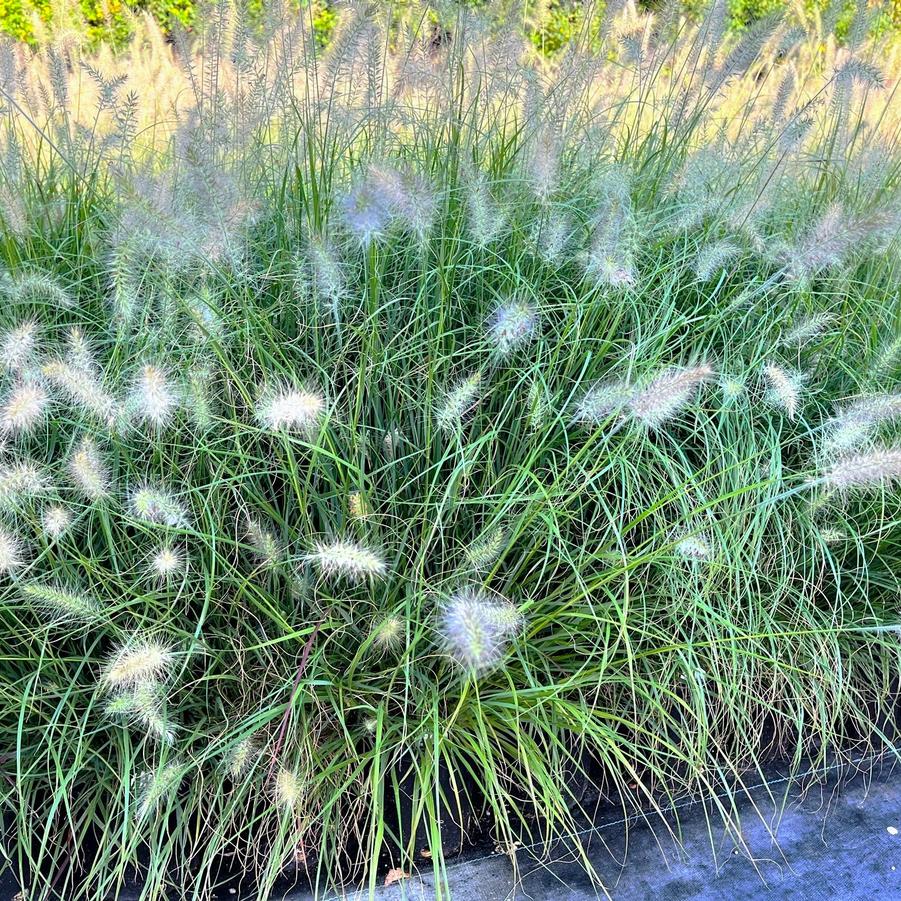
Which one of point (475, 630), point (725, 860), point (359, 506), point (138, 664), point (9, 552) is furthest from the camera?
point (725, 860)

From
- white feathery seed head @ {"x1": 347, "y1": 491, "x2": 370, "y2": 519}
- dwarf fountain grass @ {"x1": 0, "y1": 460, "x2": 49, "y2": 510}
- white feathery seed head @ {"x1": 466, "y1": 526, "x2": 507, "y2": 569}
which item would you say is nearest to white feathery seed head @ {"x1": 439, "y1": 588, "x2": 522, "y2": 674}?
white feathery seed head @ {"x1": 466, "y1": 526, "x2": 507, "y2": 569}

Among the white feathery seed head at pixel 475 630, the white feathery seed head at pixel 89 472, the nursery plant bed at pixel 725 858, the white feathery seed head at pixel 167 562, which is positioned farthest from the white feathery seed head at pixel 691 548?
the white feathery seed head at pixel 89 472

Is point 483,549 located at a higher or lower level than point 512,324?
lower

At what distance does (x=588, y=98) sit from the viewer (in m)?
2.85

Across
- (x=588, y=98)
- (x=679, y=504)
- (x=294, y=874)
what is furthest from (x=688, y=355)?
(x=294, y=874)

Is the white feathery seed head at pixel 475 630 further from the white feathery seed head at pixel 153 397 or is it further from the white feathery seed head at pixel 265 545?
the white feathery seed head at pixel 153 397

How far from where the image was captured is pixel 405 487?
1.96 meters

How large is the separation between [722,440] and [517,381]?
1.83 ft

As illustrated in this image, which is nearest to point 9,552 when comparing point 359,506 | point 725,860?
point 359,506

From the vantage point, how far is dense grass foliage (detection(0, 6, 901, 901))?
1.70 metres

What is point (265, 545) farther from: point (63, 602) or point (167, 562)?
point (63, 602)

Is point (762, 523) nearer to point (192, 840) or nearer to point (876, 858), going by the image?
point (876, 858)

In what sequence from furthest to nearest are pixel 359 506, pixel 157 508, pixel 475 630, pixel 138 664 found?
pixel 359 506 < pixel 157 508 < pixel 138 664 < pixel 475 630

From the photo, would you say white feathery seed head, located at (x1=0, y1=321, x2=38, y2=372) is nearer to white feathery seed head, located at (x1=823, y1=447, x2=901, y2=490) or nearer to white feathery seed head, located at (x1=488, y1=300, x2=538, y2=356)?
white feathery seed head, located at (x1=488, y1=300, x2=538, y2=356)
